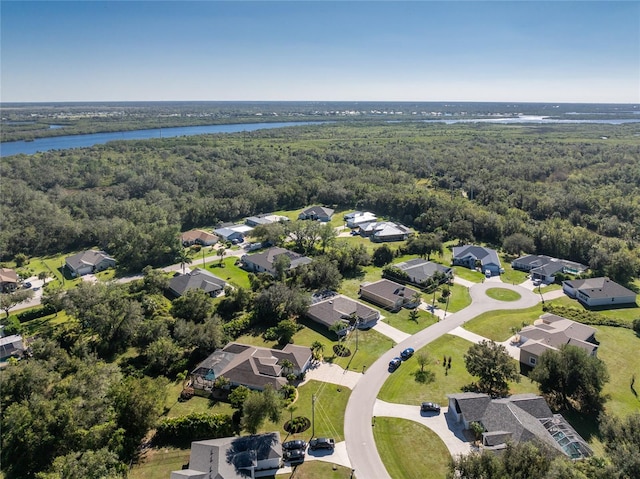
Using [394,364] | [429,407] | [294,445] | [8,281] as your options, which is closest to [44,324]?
[8,281]

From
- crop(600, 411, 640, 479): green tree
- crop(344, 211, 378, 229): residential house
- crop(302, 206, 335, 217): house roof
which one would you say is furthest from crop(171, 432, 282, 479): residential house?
crop(302, 206, 335, 217): house roof

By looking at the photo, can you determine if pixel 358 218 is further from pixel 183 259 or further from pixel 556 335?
pixel 556 335

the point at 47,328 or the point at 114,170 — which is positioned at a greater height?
the point at 114,170

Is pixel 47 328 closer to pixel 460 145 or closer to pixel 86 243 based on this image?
pixel 86 243

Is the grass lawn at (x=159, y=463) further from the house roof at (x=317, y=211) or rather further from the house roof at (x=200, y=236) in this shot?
the house roof at (x=317, y=211)

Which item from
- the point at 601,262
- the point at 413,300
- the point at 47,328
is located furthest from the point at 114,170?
the point at 601,262

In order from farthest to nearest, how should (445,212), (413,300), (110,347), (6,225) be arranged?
(445,212) < (6,225) < (413,300) < (110,347)

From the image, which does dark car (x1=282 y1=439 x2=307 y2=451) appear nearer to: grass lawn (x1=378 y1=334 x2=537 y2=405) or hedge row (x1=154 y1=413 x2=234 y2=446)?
hedge row (x1=154 y1=413 x2=234 y2=446)
